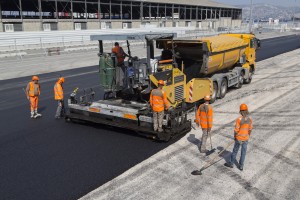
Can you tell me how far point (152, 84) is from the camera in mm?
10078

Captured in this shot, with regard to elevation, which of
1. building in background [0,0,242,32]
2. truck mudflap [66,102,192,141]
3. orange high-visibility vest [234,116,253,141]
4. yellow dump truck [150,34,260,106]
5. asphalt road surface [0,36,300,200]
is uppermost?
building in background [0,0,242,32]

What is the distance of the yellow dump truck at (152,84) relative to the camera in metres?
9.52

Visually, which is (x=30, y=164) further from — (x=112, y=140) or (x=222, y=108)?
(x=222, y=108)

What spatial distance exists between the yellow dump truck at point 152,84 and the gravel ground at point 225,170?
113cm

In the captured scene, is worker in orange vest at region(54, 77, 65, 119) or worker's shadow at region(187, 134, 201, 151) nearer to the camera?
worker's shadow at region(187, 134, 201, 151)

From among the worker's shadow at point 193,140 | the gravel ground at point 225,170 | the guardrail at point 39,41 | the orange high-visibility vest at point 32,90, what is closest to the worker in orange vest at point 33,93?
the orange high-visibility vest at point 32,90

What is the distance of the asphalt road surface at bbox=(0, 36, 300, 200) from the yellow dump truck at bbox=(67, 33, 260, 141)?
530 millimetres

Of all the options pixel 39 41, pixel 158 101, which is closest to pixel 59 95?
pixel 158 101

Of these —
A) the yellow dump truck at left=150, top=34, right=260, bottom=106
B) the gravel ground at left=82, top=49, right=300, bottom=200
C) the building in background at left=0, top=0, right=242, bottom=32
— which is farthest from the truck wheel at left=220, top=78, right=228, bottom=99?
the building in background at left=0, top=0, right=242, bottom=32

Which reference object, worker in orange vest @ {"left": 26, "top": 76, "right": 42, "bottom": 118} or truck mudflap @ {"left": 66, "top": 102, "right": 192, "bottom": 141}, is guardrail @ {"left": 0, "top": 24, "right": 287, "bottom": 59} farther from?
truck mudflap @ {"left": 66, "top": 102, "right": 192, "bottom": 141}

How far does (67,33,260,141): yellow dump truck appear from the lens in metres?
9.52

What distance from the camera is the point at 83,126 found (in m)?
10.8

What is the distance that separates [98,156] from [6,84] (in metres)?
13.3

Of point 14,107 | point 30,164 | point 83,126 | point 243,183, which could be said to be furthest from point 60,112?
point 243,183
